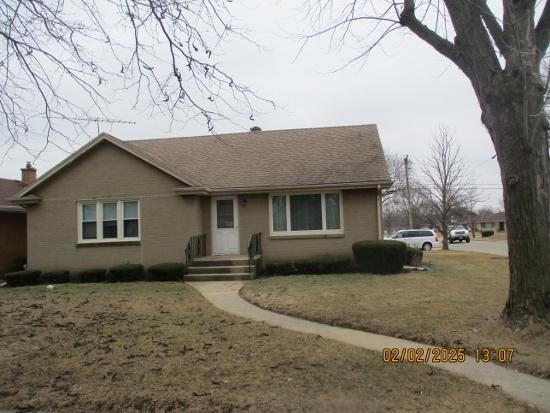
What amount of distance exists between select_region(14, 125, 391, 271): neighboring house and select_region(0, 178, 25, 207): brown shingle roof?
3.67 meters

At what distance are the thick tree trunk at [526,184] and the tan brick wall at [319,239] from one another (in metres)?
9.58

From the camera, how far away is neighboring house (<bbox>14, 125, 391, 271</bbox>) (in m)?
16.9

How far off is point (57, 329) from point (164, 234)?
29.1 feet

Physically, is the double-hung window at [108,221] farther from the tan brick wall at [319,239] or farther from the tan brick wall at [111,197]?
the tan brick wall at [319,239]

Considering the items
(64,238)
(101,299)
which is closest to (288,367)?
(101,299)

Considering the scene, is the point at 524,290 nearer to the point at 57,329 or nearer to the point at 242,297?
the point at 242,297

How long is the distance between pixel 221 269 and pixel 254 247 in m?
1.72

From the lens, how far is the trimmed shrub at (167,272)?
15234 mm

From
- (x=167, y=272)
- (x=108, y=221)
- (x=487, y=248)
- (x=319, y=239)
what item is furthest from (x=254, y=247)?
(x=487, y=248)

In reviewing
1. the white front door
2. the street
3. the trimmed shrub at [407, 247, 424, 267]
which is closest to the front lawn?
the white front door

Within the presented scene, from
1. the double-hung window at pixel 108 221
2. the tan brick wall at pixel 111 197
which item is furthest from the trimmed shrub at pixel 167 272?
the double-hung window at pixel 108 221

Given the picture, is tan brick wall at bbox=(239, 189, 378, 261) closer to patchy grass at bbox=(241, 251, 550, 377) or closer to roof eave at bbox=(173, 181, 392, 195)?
roof eave at bbox=(173, 181, 392, 195)

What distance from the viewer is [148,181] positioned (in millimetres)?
17047

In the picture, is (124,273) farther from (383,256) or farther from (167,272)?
(383,256)
